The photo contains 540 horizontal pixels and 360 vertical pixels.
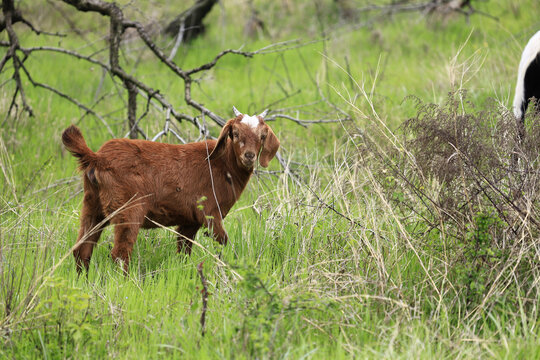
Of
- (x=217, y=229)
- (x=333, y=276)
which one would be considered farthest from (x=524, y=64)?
(x=217, y=229)

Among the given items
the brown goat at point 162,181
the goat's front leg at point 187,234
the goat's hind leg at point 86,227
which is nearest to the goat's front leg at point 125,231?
the brown goat at point 162,181

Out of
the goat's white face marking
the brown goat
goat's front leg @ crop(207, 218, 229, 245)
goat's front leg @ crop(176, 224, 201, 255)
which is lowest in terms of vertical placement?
goat's front leg @ crop(176, 224, 201, 255)

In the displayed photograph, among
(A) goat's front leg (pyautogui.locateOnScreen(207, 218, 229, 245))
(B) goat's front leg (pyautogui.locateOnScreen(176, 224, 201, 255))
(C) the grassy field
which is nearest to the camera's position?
(C) the grassy field

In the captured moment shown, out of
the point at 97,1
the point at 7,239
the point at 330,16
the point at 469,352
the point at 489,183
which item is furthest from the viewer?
the point at 330,16

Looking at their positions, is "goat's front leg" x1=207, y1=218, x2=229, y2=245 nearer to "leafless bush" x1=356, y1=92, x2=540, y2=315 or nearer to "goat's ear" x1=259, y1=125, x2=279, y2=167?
"goat's ear" x1=259, y1=125, x2=279, y2=167

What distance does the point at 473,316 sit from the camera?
10.6 ft

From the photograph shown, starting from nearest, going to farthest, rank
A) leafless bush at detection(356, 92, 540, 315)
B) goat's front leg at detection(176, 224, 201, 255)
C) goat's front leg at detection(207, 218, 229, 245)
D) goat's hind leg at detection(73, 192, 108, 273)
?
leafless bush at detection(356, 92, 540, 315), goat's hind leg at detection(73, 192, 108, 273), goat's front leg at detection(207, 218, 229, 245), goat's front leg at detection(176, 224, 201, 255)

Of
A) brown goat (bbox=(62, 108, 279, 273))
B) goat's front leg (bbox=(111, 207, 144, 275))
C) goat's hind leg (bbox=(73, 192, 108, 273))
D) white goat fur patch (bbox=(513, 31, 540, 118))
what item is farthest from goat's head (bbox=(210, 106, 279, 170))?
white goat fur patch (bbox=(513, 31, 540, 118))

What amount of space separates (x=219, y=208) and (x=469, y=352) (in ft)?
5.92

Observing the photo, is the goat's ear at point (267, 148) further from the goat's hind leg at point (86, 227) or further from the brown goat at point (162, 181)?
the goat's hind leg at point (86, 227)

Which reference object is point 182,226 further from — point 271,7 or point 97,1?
point 271,7

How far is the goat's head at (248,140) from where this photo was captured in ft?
13.7

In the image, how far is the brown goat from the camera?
12.8 feet

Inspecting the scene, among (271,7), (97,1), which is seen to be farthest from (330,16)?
(97,1)
